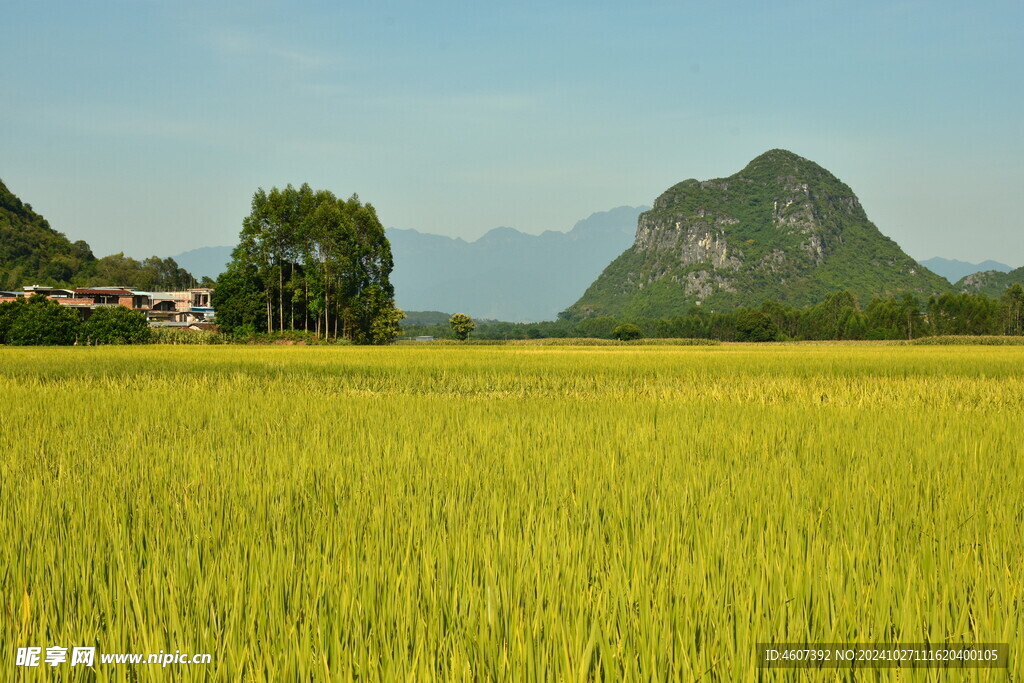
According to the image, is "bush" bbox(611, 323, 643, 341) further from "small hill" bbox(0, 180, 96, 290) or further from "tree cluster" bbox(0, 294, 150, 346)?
"small hill" bbox(0, 180, 96, 290)

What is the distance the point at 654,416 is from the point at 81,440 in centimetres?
514

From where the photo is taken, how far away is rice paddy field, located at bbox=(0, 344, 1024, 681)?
1722mm

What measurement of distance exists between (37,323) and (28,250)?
77748 mm

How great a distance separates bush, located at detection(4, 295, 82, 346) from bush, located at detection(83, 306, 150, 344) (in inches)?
49.7

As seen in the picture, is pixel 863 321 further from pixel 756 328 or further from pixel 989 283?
pixel 989 283

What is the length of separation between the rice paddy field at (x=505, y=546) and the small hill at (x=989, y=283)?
7588 inches

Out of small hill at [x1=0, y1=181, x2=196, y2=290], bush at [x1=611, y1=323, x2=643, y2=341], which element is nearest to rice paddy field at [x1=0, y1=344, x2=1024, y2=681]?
bush at [x1=611, y1=323, x2=643, y2=341]

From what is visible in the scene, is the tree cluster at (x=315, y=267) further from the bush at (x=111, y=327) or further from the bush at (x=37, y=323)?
the bush at (x=37, y=323)

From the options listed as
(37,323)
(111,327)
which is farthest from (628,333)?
(37,323)

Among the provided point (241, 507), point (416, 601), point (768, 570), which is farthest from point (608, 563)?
point (241, 507)

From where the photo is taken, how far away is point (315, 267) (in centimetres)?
4672

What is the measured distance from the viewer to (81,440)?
5348mm

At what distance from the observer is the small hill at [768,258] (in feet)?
506

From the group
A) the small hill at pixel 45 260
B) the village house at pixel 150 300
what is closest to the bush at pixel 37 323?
the village house at pixel 150 300
